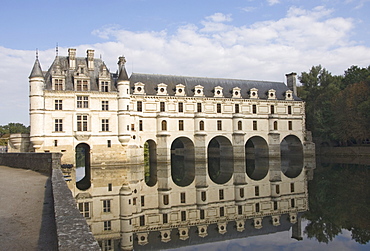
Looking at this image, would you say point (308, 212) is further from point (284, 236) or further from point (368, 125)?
point (368, 125)

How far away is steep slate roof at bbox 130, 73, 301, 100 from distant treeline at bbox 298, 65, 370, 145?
6.44 m

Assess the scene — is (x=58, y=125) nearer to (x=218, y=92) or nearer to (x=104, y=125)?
(x=104, y=125)

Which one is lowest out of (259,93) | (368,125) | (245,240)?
(245,240)

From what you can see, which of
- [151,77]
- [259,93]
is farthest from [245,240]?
[259,93]

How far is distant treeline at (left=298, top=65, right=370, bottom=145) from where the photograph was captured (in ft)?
121

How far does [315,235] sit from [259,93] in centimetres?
2875

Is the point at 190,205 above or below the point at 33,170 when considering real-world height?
below

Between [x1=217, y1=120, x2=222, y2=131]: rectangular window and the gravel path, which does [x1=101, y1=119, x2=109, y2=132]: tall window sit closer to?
[x1=217, y1=120, x2=222, y2=131]: rectangular window

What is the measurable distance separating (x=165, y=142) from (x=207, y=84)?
824 centimetres

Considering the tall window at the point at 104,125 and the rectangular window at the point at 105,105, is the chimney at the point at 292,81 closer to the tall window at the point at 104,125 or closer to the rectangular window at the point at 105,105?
the rectangular window at the point at 105,105

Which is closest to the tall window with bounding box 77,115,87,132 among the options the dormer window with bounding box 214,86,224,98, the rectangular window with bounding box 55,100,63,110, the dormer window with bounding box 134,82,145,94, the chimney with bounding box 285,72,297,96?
the rectangular window with bounding box 55,100,63,110

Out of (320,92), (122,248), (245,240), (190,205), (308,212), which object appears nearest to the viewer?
(122,248)

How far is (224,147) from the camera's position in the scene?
35.8 metres

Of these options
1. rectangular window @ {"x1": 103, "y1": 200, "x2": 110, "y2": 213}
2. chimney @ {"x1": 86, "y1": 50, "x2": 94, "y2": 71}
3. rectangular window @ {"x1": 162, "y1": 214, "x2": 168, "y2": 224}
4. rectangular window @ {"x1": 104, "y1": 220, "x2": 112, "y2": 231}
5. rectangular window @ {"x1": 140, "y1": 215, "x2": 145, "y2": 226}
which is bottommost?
rectangular window @ {"x1": 162, "y1": 214, "x2": 168, "y2": 224}
